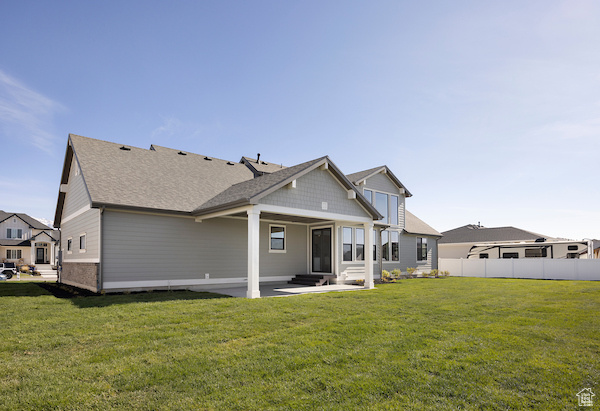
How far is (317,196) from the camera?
14305mm

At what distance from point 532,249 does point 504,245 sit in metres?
1.91

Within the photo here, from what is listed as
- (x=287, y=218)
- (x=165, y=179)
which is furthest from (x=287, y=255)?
(x=165, y=179)

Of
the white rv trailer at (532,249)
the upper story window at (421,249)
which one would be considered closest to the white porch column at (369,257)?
the upper story window at (421,249)

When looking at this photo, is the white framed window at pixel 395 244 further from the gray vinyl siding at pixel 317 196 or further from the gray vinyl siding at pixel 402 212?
the gray vinyl siding at pixel 317 196

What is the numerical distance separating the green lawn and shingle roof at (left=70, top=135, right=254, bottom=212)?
4945 millimetres

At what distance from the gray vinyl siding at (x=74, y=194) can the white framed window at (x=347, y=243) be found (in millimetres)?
11746

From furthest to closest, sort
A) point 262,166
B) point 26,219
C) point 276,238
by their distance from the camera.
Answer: point 26,219, point 262,166, point 276,238

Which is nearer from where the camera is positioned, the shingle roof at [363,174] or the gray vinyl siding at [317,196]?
the gray vinyl siding at [317,196]

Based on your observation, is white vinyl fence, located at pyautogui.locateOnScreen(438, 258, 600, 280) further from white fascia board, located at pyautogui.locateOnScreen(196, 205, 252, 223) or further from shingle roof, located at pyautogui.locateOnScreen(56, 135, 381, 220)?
white fascia board, located at pyautogui.locateOnScreen(196, 205, 252, 223)

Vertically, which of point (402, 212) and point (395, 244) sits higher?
point (402, 212)

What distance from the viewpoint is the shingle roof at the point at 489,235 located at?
32.8 m

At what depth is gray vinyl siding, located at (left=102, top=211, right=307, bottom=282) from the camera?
1304cm

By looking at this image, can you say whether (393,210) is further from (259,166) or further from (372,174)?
(259,166)

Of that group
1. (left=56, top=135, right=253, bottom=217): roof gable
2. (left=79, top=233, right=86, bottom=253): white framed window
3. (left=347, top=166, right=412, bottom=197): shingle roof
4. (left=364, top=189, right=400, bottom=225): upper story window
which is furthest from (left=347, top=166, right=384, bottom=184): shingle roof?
(left=79, top=233, right=86, bottom=253): white framed window
